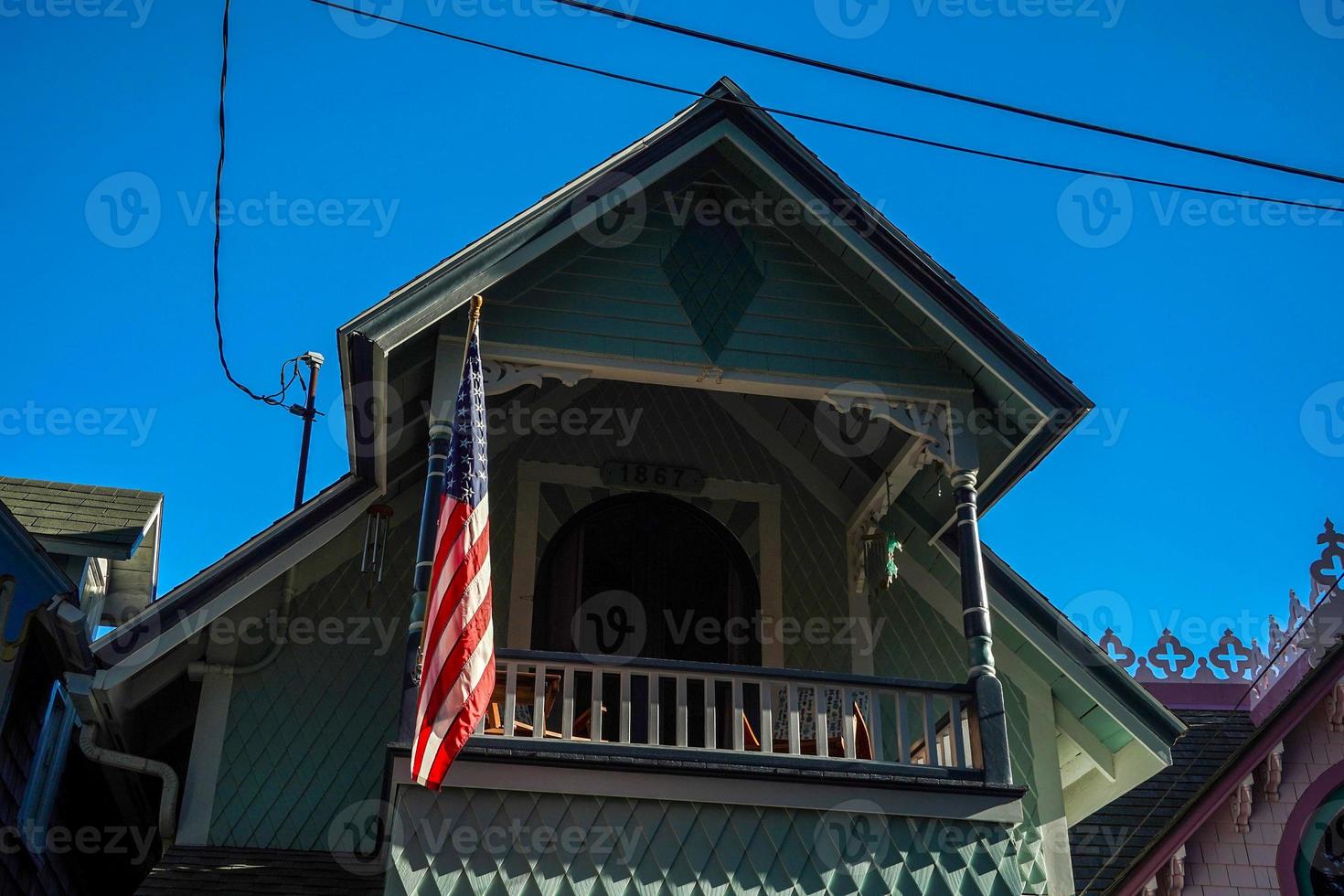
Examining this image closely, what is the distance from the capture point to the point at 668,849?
992 cm

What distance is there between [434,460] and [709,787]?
3.02 m

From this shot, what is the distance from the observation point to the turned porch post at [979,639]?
34.1 feet

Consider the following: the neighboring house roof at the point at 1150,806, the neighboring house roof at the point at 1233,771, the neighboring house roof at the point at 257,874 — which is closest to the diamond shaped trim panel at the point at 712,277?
the neighboring house roof at the point at 257,874

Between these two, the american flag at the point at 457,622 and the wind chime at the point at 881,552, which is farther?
the wind chime at the point at 881,552

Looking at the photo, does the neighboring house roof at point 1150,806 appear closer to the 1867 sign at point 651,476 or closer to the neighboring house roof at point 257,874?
the 1867 sign at point 651,476

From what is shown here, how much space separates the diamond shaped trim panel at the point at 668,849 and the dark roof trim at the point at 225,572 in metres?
2.60

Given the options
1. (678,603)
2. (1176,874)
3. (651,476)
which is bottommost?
(1176,874)

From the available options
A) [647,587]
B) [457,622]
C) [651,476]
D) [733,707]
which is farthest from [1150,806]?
[457,622]

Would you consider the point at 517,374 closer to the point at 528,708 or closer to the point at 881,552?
the point at 528,708

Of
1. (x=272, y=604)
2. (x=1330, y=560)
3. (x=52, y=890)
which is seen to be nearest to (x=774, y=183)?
(x=272, y=604)

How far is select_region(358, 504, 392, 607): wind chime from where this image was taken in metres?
11.9

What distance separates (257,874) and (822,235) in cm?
651

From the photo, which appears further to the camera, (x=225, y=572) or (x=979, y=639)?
(x=225, y=572)

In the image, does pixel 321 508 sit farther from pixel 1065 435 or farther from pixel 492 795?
pixel 1065 435
